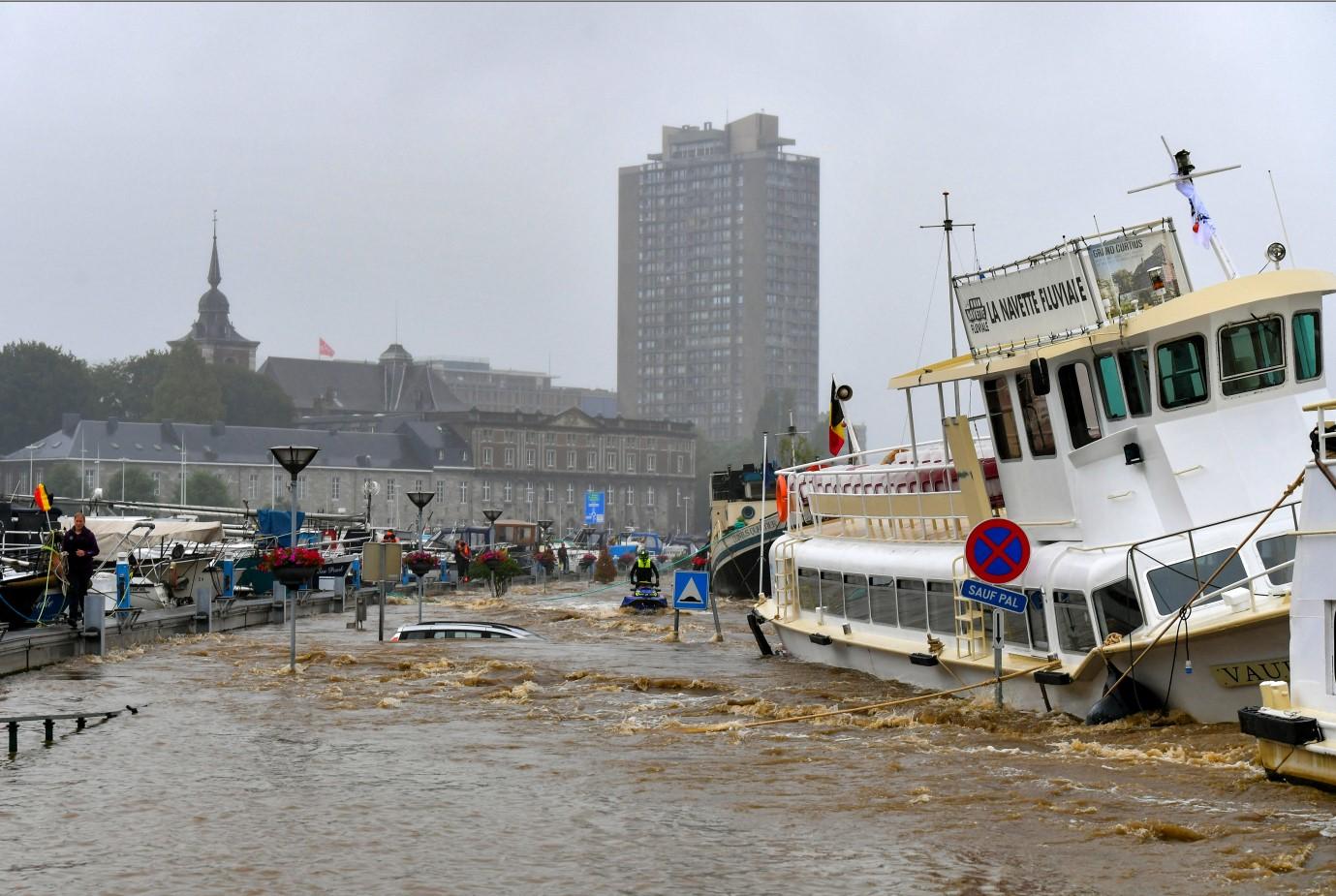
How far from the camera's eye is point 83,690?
25141 millimetres

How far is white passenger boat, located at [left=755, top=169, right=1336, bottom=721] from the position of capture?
58.5 feet

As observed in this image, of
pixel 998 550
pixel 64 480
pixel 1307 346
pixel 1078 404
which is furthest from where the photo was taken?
pixel 64 480

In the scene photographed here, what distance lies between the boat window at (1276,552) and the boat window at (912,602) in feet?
21.1

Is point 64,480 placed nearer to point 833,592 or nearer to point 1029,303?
point 833,592

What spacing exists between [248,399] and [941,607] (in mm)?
174685

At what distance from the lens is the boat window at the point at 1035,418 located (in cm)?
2117

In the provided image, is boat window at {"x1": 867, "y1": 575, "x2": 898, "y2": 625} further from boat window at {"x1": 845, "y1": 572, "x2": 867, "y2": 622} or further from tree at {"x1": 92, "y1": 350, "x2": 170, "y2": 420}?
tree at {"x1": 92, "y1": 350, "x2": 170, "y2": 420}

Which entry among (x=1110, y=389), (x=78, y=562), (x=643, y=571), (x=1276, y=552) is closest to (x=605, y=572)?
(x=643, y=571)

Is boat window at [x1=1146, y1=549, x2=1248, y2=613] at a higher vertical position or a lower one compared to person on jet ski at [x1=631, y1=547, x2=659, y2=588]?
lower

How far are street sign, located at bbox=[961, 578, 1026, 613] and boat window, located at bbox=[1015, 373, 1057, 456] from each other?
312 cm

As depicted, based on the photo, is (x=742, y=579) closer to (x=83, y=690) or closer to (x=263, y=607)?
(x=263, y=607)

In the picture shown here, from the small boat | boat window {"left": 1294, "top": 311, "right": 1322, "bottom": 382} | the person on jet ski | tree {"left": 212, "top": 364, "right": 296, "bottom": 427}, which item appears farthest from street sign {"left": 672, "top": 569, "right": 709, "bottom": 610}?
tree {"left": 212, "top": 364, "right": 296, "bottom": 427}

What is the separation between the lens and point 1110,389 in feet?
66.9

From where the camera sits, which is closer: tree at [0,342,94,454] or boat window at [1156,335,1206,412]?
boat window at [1156,335,1206,412]
